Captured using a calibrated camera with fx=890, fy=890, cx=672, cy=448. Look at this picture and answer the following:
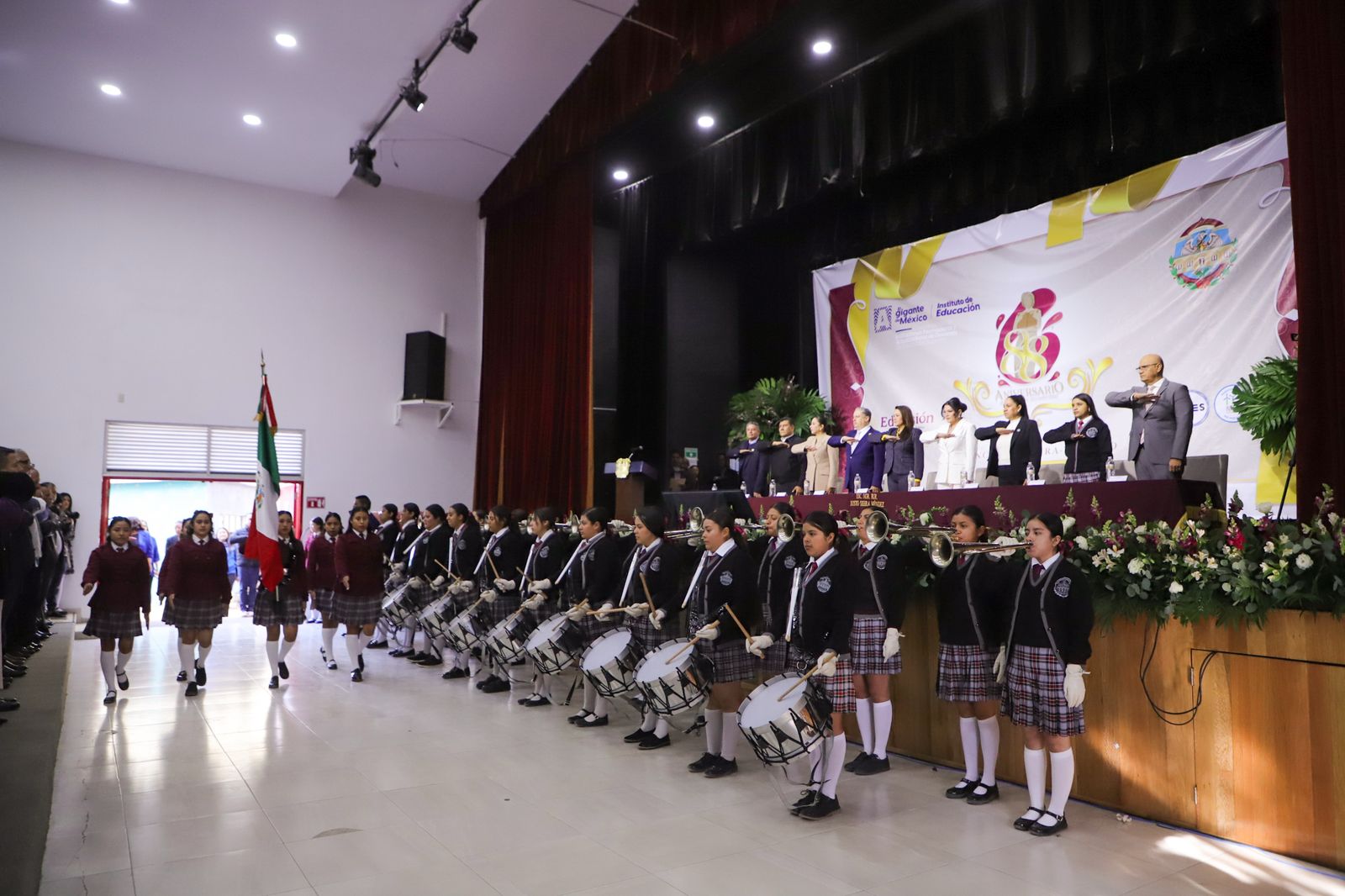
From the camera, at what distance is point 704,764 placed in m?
4.95

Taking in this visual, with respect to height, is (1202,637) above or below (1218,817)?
above

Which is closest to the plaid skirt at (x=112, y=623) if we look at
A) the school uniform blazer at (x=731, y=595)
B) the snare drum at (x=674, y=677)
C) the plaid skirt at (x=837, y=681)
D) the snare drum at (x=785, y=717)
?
the snare drum at (x=674, y=677)

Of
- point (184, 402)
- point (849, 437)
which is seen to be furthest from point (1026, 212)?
point (184, 402)

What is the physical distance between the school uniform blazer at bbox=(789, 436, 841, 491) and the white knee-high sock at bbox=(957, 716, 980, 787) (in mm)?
4247

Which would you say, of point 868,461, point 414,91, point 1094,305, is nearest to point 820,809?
point 868,461

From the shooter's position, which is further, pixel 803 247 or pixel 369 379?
pixel 369 379

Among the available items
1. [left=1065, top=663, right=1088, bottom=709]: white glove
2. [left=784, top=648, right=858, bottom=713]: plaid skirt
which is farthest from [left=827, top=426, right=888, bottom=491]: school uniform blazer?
[left=1065, top=663, right=1088, bottom=709]: white glove

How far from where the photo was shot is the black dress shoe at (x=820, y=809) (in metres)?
4.13

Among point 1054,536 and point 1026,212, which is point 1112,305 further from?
point 1054,536

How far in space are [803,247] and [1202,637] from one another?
847 centimetres

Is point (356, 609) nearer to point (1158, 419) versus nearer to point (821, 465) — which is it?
point (821, 465)

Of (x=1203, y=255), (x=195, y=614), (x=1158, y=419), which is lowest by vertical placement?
(x=195, y=614)

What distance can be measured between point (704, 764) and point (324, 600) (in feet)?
16.3

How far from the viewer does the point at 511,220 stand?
530 inches
